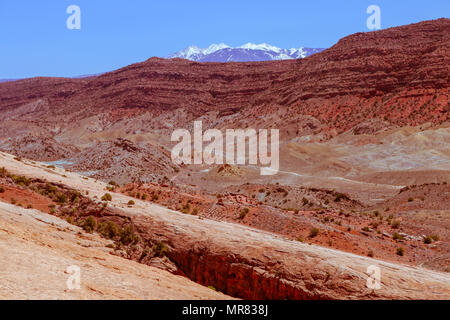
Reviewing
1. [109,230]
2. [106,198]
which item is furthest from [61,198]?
[109,230]

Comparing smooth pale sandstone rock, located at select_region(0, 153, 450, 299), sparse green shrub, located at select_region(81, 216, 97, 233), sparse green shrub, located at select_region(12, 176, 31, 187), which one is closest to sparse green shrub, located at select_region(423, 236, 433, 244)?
smooth pale sandstone rock, located at select_region(0, 153, 450, 299)

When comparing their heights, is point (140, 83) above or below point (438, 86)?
above

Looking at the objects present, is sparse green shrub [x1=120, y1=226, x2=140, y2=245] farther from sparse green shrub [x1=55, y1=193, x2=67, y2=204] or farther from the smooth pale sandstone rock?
sparse green shrub [x1=55, y1=193, x2=67, y2=204]

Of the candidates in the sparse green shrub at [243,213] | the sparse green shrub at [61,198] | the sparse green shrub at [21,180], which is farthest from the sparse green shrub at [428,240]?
the sparse green shrub at [21,180]

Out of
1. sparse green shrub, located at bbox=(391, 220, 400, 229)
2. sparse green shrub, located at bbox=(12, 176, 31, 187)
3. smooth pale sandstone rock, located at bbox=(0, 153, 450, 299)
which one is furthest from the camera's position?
sparse green shrub, located at bbox=(391, 220, 400, 229)

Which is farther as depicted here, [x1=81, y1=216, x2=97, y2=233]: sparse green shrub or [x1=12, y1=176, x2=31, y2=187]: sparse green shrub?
[x1=12, y1=176, x2=31, y2=187]: sparse green shrub

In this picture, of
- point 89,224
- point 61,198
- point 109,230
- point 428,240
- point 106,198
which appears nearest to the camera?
point 109,230

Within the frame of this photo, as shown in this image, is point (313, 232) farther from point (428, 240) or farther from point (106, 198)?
point (106, 198)

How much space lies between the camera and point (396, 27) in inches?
3455

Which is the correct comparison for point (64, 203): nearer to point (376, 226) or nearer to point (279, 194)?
point (376, 226)

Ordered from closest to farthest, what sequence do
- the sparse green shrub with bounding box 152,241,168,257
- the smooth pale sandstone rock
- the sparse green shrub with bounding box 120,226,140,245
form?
the smooth pale sandstone rock, the sparse green shrub with bounding box 152,241,168,257, the sparse green shrub with bounding box 120,226,140,245

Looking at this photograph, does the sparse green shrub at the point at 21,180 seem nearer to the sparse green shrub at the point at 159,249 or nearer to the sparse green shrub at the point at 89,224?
the sparse green shrub at the point at 89,224
